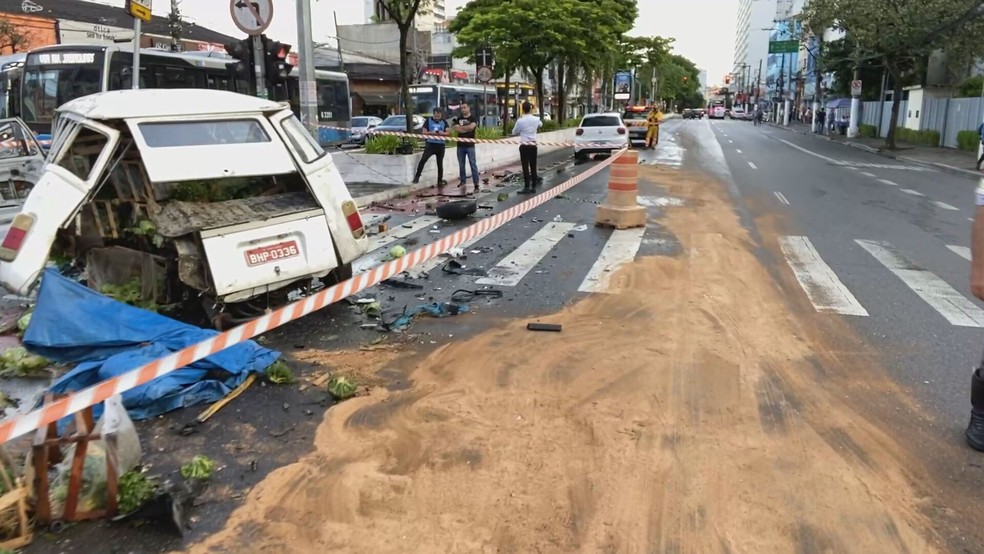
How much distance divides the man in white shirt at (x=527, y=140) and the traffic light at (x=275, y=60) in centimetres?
506

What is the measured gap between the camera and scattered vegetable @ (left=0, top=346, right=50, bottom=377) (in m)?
5.45

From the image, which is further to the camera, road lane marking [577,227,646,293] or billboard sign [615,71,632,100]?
billboard sign [615,71,632,100]

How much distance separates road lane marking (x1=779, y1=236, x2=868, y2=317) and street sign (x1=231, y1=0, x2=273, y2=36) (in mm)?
8585

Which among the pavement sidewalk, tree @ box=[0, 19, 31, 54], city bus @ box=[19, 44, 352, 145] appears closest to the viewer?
city bus @ box=[19, 44, 352, 145]

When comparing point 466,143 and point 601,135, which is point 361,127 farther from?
point 466,143

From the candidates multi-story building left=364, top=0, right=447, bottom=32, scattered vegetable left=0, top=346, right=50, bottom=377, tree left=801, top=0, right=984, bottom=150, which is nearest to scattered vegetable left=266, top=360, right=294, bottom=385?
scattered vegetable left=0, top=346, right=50, bottom=377

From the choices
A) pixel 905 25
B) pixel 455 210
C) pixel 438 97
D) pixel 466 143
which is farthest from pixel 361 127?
pixel 455 210

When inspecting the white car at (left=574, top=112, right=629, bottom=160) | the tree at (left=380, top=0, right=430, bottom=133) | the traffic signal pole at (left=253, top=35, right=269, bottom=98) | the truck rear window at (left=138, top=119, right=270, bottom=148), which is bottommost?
the white car at (left=574, top=112, right=629, bottom=160)

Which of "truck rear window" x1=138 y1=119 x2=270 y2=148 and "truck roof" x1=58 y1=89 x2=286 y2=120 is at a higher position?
"truck roof" x1=58 y1=89 x2=286 y2=120

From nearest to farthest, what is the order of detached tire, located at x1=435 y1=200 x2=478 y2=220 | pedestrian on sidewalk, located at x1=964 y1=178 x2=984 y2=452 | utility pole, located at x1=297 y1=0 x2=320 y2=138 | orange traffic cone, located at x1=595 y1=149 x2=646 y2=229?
pedestrian on sidewalk, located at x1=964 y1=178 x2=984 y2=452 → orange traffic cone, located at x1=595 y1=149 x2=646 y2=229 → detached tire, located at x1=435 y1=200 x2=478 y2=220 → utility pole, located at x1=297 y1=0 x2=320 y2=138

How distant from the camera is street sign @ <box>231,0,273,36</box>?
36.6ft

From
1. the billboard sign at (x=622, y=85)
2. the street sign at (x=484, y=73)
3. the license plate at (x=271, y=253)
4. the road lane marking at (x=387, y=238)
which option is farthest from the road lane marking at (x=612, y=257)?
the billboard sign at (x=622, y=85)

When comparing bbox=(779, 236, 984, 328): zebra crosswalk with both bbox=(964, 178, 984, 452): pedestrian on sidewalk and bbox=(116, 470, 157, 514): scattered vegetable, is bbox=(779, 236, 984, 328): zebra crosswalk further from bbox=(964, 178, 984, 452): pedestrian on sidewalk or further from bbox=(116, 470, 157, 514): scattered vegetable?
bbox=(116, 470, 157, 514): scattered vegetable

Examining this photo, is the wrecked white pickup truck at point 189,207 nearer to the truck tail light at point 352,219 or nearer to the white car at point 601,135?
the truck tail light at point 352,219
